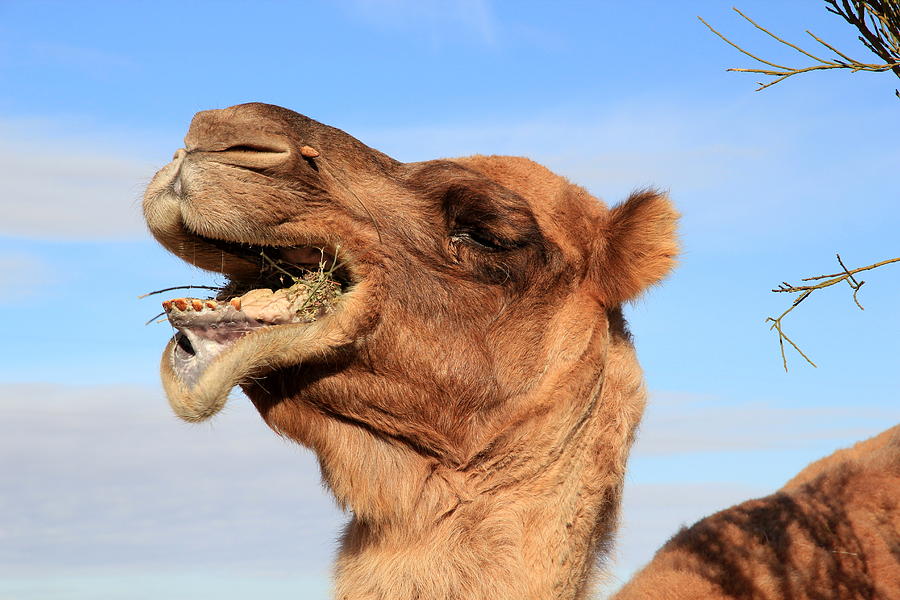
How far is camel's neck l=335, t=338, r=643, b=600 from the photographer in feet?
11.6

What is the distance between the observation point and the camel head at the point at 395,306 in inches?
131

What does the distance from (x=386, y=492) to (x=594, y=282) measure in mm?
1232

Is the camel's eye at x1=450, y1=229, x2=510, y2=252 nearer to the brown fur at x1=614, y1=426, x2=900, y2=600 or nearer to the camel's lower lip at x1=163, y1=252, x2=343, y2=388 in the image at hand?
the camel's lower lip at x1=163, y1=252, x2=343, y2=388

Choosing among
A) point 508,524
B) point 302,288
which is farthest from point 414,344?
point 508,524

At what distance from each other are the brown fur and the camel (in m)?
0.70

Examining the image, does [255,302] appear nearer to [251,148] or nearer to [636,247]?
[251,148]

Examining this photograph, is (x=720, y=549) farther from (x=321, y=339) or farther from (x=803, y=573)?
(x=321, y=339)

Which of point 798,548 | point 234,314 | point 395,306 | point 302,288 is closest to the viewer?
point 234,314

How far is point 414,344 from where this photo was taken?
363 centimetres

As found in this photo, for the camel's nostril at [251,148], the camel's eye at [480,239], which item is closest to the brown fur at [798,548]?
the camel's eye at [480,239]

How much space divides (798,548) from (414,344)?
2119 millimetres

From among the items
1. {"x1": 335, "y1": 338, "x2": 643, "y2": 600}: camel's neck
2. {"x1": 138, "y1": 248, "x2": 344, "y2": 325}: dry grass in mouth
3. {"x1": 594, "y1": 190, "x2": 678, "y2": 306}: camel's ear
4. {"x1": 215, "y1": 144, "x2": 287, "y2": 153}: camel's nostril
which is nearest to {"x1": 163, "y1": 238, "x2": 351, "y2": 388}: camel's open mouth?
{"x1": 138, "y1": 248, "x2": 344, "y2": 325}: dry grass in mouth

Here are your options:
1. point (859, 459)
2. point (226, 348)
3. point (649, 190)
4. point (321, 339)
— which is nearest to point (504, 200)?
point (649, 190)

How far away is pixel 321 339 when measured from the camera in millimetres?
3391
